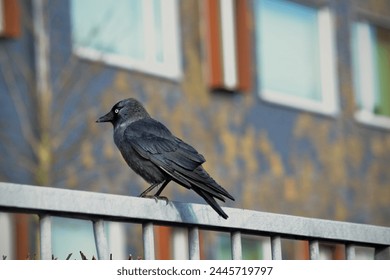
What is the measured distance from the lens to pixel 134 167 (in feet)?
24.2

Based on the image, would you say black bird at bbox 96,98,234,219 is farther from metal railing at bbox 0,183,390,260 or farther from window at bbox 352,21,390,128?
window at bbox 352,21,390,128

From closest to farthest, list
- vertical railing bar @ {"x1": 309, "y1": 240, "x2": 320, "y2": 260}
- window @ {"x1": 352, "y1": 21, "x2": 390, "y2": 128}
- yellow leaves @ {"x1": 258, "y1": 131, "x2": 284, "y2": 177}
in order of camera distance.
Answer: vertical railing bar @ {"x1": 309, "y1": 240, "x2": 320, "y2": 260}
yellow leaves @ {"x1": 258, "y1": 131, "x2": 284, "y2": 177}
window @ {"x1": 352, "y1": 21, "x2": 390, "y2": 128}

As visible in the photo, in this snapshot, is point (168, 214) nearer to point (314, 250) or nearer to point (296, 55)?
point (314, 250)

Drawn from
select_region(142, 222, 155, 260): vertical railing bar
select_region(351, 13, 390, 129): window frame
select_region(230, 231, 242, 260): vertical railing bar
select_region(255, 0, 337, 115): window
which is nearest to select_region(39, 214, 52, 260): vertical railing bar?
select_region(142, 222, 155, 260): vertical railing bar

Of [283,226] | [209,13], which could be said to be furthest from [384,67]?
[283,226]

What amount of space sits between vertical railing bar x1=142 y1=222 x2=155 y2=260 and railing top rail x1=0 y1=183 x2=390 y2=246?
0.06 ft

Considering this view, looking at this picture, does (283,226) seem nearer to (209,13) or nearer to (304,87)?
(209,13)

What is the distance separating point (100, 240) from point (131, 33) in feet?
41.9

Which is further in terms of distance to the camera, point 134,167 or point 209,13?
point 209,13

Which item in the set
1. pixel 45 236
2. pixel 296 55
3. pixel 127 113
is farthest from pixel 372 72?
pixel 45 236

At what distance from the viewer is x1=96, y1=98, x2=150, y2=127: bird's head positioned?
7.67m

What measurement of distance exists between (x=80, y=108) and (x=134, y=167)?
9.07 m

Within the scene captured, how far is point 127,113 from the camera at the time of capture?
774 centimetres
